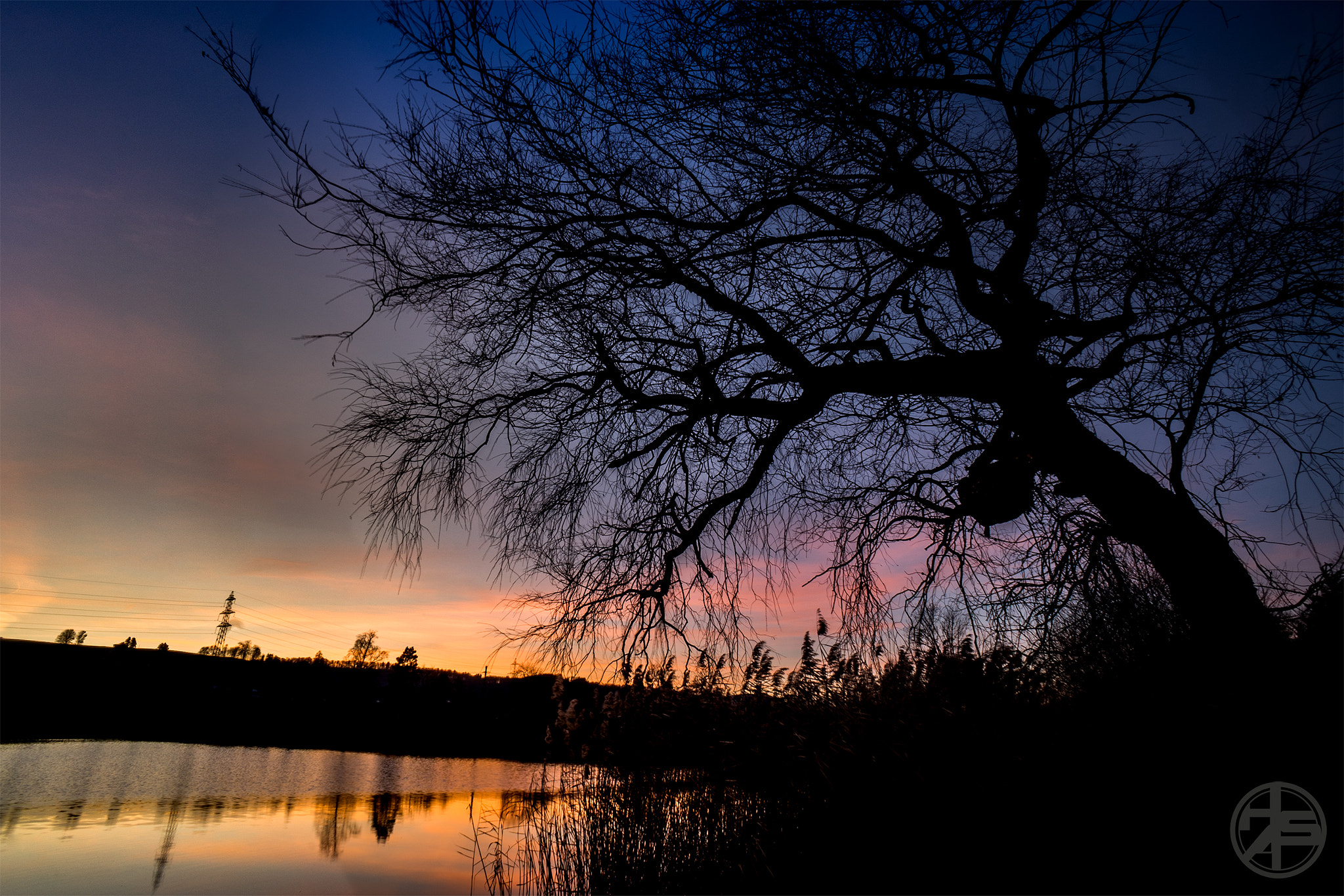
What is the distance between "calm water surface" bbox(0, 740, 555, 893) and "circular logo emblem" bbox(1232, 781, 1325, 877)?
448 cm

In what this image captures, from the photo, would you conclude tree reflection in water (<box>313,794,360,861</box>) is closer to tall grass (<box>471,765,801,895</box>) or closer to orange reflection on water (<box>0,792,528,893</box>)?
orange reflection on water (<box>0,792,528,893</box>)

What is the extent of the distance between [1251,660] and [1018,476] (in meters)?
1.98

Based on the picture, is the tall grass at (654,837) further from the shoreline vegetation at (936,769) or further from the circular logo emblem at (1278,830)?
the circular logo emblem at (1278,830)

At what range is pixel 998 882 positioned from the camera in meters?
3.33

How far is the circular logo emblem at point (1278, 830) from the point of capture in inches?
95.0

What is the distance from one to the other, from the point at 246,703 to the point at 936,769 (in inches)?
1142

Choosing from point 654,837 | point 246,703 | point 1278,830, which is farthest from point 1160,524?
point 246,703

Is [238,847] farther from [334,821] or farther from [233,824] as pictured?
[334,821]

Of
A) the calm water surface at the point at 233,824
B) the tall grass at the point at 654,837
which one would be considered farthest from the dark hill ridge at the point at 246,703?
the tall grass at the point at 654,837

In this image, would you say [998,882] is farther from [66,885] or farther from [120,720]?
[120,720]

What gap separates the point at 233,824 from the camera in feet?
27.0

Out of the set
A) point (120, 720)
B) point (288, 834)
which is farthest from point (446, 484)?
point (120, 720)

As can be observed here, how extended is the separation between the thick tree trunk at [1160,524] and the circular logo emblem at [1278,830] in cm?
99

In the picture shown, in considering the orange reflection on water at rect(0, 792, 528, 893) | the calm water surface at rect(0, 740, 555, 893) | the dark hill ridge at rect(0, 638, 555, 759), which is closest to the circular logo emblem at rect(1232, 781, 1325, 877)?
the calm water surface at rect(0, 740, 555, 893)
